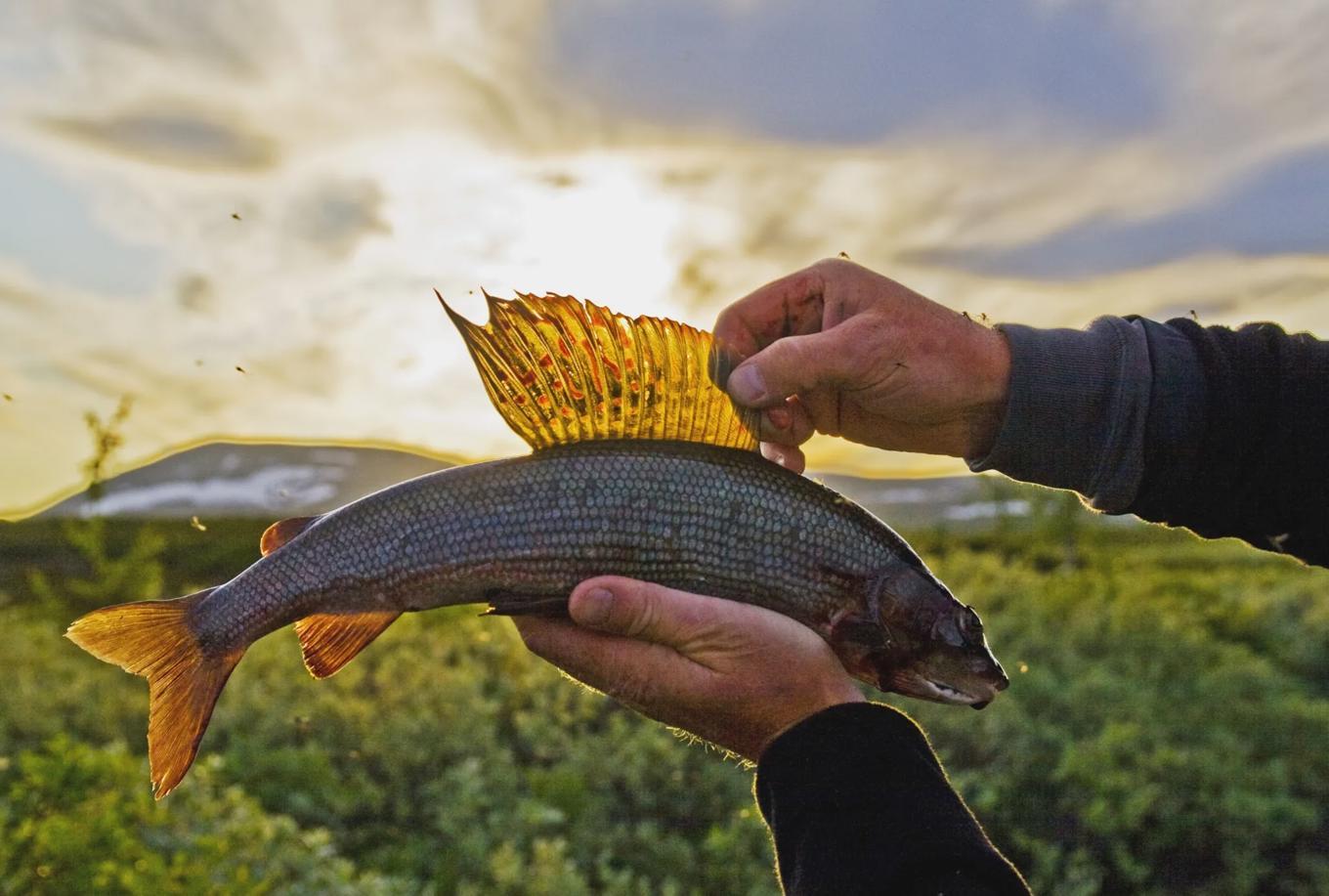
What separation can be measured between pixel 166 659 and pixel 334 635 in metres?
0.46

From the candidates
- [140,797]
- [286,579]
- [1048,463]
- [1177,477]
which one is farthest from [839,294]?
[140,797]

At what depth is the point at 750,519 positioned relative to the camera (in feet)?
9.78

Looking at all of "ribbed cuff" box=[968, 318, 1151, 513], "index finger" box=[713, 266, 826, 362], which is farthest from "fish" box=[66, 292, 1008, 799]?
"ribbed cuff" box=[968, 318, 1151, 513]

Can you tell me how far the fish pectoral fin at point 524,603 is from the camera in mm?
2914

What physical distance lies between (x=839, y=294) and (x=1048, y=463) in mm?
965

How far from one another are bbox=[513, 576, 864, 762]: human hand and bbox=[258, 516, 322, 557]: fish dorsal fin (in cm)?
83

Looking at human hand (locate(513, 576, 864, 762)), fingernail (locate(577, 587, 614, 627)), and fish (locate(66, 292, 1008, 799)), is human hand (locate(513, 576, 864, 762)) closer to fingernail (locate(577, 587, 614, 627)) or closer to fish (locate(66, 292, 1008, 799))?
fingernail (locate(577, 587, 614, 627))

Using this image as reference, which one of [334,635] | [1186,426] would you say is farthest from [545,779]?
[1186,426]

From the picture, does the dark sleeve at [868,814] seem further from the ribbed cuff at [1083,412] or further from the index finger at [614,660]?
the ribbed cuff at [1083,412]

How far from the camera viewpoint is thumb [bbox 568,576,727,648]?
9.26ft

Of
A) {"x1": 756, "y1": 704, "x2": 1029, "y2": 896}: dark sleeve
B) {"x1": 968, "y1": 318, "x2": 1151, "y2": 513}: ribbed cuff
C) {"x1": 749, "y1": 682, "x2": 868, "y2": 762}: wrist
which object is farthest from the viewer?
{"x1": 968, "y1": 318, "x2": 1151, "y2": 513}: ribbed cuff

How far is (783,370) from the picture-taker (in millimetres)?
3059

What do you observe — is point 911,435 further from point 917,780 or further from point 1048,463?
point 917,780

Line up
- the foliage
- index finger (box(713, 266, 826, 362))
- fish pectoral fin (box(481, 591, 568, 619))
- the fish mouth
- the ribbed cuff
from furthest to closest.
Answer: the foliage → index finger (box(713, 266, 826, 362)) → the ribbed cuff → the fish mouth → fish pectoral fin (box(481, 591, 568, 619))
